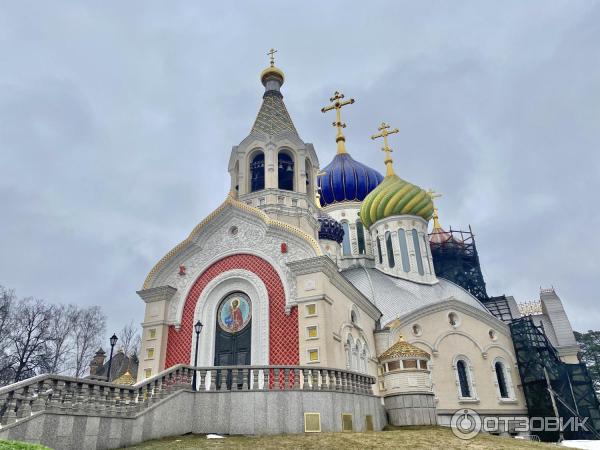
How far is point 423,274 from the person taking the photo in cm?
2691

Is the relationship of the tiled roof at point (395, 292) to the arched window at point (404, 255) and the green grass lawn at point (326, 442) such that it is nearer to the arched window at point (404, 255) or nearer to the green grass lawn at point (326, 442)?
the arched window at point (404, 255)

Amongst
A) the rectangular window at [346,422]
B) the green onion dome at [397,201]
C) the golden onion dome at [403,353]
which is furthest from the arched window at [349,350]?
the green onion dome at [397,201]

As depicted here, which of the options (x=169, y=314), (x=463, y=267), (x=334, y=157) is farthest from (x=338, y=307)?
(x=463, y=267)

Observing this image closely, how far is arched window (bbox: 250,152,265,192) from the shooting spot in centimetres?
1973

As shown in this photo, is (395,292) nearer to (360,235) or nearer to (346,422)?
(360,235)

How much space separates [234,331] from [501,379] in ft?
48.2

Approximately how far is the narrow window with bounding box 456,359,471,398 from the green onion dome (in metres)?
9.37

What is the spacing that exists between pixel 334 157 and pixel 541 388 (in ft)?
67.7

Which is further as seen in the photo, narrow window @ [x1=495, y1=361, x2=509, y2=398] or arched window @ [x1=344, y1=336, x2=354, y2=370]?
narrow window @ [x1=495, y1=361, x2=509, y2=398]

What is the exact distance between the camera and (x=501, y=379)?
22.8m

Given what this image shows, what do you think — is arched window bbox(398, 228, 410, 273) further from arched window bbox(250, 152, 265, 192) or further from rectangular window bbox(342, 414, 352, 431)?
rectangular window bbox(342, 414, 352, 431)

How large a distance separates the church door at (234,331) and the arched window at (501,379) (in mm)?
13973

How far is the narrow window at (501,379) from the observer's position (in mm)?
22469

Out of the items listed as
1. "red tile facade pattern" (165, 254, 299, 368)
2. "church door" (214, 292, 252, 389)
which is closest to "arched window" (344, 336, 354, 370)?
"red tile facade pattern" (165, 254, 299, 368)
